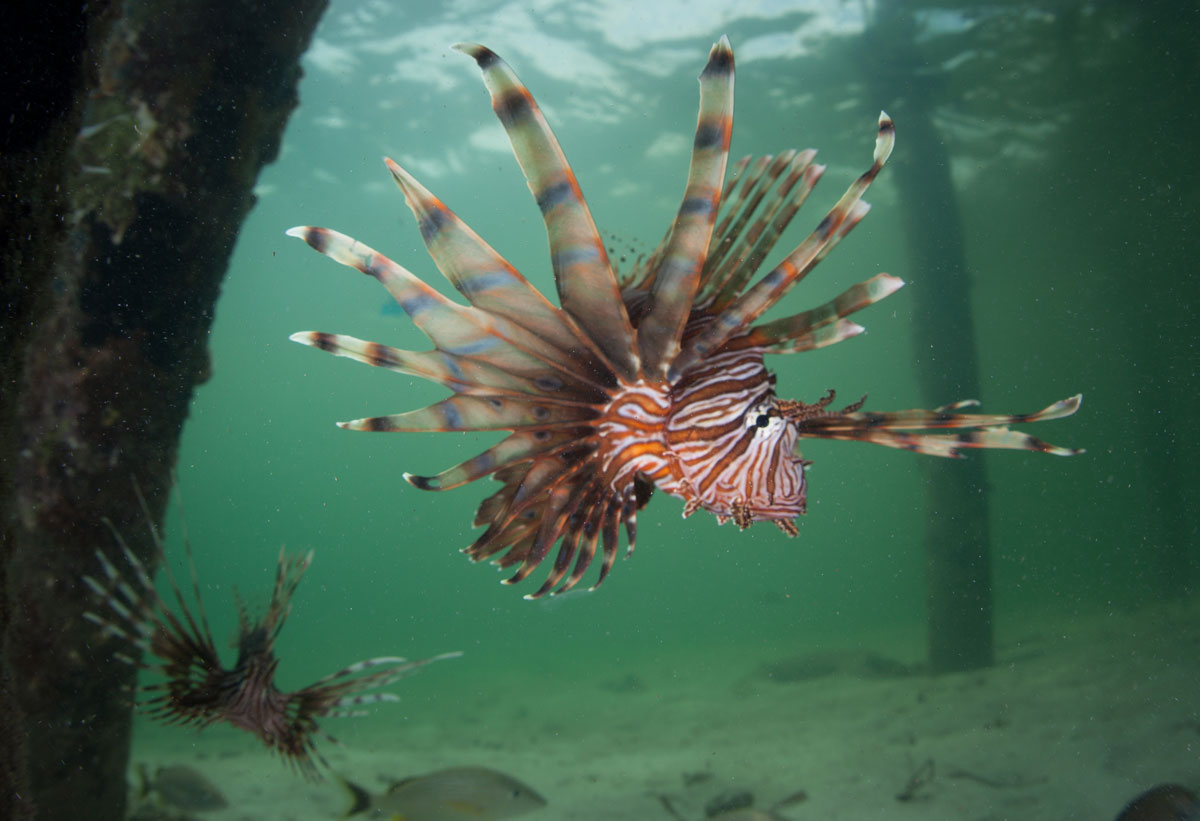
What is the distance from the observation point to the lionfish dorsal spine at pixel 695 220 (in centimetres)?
154

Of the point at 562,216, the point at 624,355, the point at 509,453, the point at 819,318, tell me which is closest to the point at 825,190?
the point at 819,318

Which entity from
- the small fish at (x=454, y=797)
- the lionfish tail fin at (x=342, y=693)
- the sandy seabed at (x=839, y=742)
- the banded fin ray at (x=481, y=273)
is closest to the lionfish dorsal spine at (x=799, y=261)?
the banded fin ray at (x=481, y=273)

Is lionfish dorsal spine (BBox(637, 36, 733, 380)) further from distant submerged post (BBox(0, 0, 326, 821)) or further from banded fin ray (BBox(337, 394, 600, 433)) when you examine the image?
distant submerged post (BBox(0, 0, 326, 821))

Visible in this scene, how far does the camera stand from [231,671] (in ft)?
10.8

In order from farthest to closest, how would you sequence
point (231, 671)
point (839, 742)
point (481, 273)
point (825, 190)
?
point (825, 190) < point (839, 742) < point (231, 671) < point (481, 273)

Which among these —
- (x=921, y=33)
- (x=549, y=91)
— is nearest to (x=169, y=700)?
(x=549, y=91)

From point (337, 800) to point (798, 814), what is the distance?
5.45m

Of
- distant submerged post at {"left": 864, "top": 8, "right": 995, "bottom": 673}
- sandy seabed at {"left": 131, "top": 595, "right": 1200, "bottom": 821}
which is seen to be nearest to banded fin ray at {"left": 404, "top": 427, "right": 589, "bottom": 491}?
sandy seabed at {"left": 131, "top": 595, "right": 1200, "bottom": 821}

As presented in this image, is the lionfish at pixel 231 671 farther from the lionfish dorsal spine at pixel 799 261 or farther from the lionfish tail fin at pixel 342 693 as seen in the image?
the lionfish dorsal spine at pixel 799 261

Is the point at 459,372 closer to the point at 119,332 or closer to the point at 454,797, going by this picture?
the point at 119,332

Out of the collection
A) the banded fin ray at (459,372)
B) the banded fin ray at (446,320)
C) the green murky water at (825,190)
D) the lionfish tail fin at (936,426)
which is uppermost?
the green murky water at (825,190)

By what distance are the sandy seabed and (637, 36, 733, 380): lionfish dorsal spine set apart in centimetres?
437

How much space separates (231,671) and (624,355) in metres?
2.90

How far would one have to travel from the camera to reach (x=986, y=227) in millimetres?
23344
